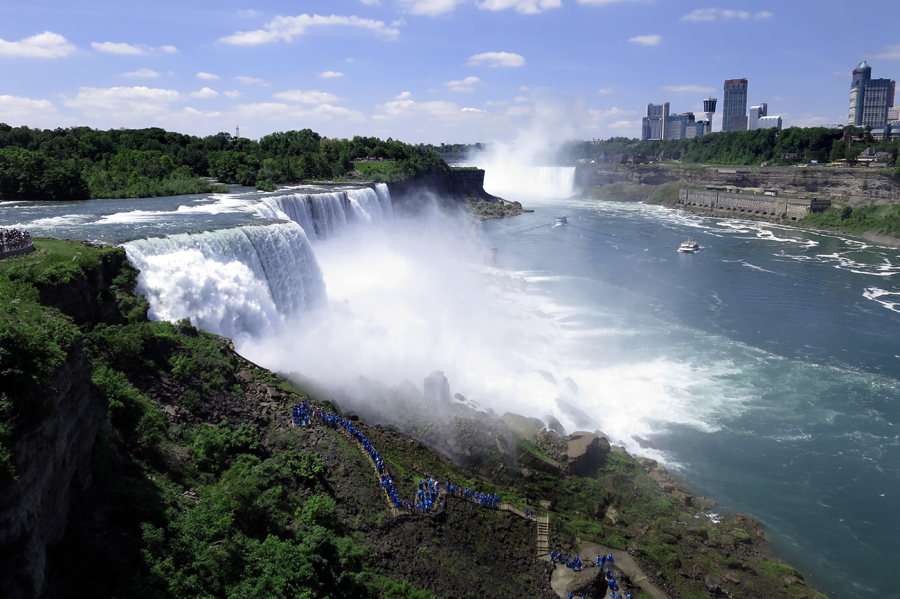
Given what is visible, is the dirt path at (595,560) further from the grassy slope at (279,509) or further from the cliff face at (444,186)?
the cliff face at (444,186)

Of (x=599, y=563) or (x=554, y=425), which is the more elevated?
(x=554, y=425)

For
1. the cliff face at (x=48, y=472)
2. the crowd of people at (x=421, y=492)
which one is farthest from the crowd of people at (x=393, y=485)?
the cliff face at (x=48, y=472)

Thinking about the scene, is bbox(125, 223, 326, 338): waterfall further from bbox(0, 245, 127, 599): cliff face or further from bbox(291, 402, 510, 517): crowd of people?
bbox(0, 245, 127, 599): cliff face

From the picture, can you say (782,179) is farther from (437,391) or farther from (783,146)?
(437,391)

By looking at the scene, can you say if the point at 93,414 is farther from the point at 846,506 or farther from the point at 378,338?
the point at 846,506

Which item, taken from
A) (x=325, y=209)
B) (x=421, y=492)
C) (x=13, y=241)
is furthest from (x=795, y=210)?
(x=13, y=241)

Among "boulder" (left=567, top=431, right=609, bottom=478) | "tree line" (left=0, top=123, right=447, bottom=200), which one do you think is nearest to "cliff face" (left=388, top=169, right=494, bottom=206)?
"tree line" (left=0, top=123, right=447, bottom=200)
